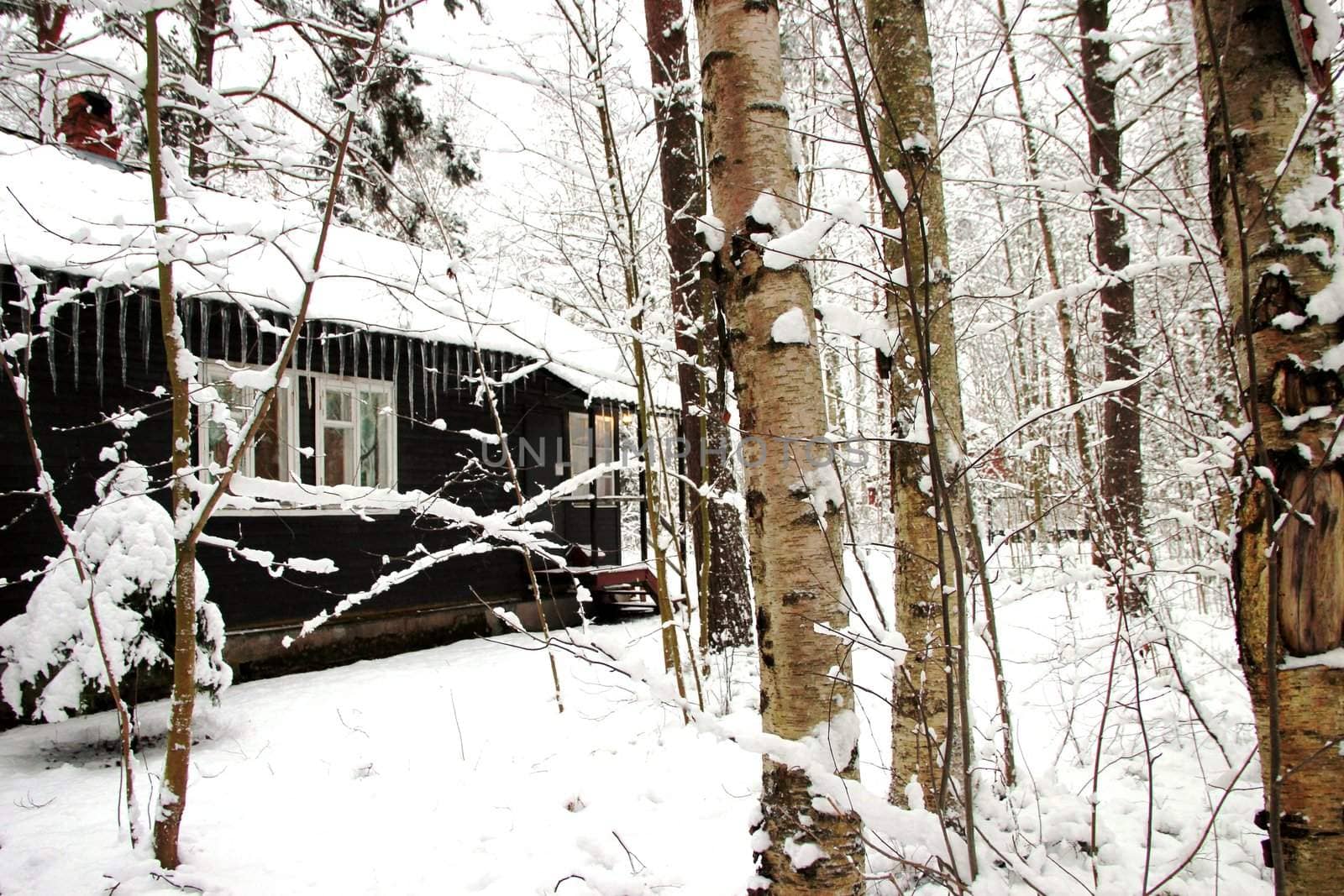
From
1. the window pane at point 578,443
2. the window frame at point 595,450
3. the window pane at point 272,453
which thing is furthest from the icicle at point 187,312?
the window pane at point 578,443

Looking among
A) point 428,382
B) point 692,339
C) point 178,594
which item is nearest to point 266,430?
point 428,382

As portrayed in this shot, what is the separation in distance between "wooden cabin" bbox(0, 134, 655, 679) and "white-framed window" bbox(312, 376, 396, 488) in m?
0.02

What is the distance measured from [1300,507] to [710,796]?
9.52ft

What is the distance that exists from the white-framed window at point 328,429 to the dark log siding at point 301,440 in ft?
0.35

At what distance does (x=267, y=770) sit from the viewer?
423cm

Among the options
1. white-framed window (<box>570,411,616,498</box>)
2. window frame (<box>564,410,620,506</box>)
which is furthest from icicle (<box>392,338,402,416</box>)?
white-framed window (<box>570,411,616,498</box>)

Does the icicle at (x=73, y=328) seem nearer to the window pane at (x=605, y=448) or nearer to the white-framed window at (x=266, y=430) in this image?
the white-framed window at (x=266, y=430)

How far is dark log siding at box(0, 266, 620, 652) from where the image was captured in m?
5.76

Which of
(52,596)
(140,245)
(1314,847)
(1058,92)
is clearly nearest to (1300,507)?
(1314,847)

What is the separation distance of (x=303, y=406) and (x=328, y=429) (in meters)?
0.43

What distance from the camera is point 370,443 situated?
8.29 metres

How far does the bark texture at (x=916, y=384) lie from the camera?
8.74ft

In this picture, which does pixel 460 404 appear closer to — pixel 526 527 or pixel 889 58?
pixel 526 527

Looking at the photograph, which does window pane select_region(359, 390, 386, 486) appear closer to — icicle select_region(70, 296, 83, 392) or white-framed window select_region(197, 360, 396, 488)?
white-framed window select_region(197, 360, 396, 488)
